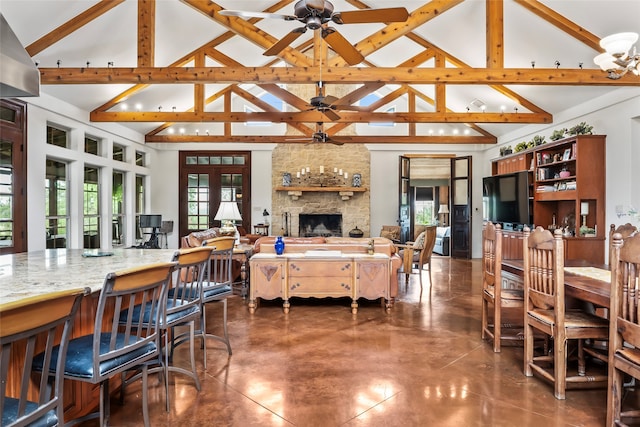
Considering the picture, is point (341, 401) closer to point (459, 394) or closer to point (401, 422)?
point (401, 422)

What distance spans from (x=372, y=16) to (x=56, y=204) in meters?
5.99

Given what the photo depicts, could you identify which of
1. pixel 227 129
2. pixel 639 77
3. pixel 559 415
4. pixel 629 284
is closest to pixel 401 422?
pixel 559 415

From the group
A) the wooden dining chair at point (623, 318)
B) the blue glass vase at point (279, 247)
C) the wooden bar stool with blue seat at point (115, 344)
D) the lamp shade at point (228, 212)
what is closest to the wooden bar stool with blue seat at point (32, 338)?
the wooden bar stool with blue seat at point (115, 344)

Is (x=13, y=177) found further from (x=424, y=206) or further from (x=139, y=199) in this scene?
(x=424, y=206)

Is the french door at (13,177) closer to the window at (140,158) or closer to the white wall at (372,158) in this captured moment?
the white wall at (372,158)

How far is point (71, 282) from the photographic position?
6.72 feet

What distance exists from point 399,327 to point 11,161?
5.44 m

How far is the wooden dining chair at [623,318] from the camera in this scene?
1.92m

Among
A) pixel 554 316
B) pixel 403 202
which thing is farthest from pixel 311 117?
pixel 554 316

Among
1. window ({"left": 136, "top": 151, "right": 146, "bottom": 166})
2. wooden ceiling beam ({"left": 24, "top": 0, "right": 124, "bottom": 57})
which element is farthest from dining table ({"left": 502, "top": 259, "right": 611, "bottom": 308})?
window ({"left": 136, "top": 151, "right": 146, "bottom": 166})

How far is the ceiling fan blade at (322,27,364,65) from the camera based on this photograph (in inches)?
132

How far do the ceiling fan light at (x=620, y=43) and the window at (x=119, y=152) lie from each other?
28.5 feet

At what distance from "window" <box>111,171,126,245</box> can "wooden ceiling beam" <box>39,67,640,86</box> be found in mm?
4051

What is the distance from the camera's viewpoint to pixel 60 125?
6.38 meters
